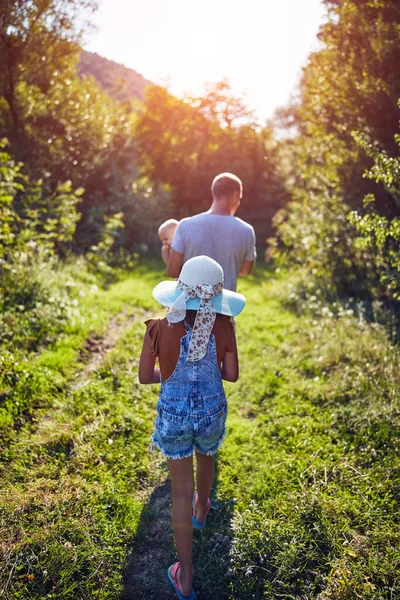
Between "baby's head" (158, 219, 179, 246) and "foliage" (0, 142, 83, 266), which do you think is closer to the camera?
"baby's head" (158, 219, 179, 246)

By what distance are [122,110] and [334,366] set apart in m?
13.8

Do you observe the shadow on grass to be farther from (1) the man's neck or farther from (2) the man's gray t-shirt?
(1) the man's neck

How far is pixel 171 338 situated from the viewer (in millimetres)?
2391

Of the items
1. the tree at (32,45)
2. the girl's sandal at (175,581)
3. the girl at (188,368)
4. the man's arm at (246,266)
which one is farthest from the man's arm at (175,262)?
the tree at (32,45)

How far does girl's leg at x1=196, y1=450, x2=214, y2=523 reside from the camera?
2797mm

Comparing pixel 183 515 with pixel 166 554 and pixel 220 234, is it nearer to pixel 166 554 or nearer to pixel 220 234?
pixel 166 554

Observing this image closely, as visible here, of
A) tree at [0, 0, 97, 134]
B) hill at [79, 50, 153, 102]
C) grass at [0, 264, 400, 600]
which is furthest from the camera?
hill at [79, 50, 153, 102]

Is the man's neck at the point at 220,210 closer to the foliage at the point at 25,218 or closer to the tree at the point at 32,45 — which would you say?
the foliage at the point at 25,218

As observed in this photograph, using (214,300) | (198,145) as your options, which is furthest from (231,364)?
(198,145)

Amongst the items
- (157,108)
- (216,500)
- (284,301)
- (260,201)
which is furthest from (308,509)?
(157,108)

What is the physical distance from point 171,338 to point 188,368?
0.20 m

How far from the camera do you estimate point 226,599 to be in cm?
263

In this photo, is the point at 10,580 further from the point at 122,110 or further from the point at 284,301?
the point at 122,110

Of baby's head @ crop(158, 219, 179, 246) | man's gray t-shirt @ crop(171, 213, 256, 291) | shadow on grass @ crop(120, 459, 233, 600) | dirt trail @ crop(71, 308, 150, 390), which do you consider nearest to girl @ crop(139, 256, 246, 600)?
shadow on grass @ crop(120, 459, 233, 600)
